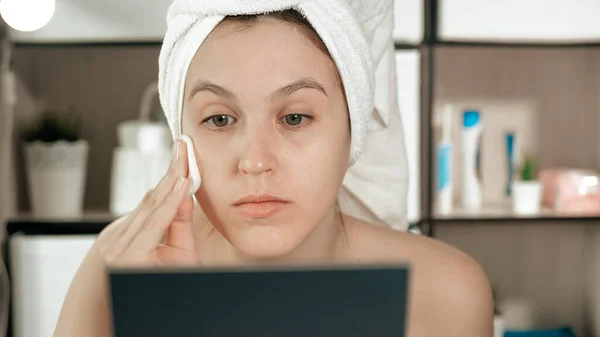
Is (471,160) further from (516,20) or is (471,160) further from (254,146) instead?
(254,146)

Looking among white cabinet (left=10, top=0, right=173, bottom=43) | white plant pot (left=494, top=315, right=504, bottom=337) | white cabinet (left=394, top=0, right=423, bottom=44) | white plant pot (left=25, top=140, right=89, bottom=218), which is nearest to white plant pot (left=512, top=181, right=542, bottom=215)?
white plant pot (left=494, top=315, right=504, bottom=337)

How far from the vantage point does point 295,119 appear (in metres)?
0.77

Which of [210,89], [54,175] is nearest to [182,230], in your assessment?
[210,89]

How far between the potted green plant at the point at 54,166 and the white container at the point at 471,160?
0.99 m

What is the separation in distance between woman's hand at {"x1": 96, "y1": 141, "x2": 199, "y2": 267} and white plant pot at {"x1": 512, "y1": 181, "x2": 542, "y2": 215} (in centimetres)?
130

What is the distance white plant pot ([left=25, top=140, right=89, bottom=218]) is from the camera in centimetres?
175

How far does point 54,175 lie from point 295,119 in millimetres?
1148

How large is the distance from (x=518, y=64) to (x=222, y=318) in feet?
6.07

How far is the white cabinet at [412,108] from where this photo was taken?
1.73m

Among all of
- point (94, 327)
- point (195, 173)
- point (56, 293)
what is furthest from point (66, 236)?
point (195, 173)

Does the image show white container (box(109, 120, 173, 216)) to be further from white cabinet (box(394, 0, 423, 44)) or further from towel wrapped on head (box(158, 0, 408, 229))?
towel wrapped on head (box(158, 0, 408, 229))

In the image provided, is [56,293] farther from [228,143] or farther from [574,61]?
[574,61]

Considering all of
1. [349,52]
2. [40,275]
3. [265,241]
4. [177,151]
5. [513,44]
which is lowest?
[40,275]

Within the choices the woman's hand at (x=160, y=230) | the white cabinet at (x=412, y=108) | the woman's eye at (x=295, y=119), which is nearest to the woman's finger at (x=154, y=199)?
the woman's hand at (x=160, y=230)
